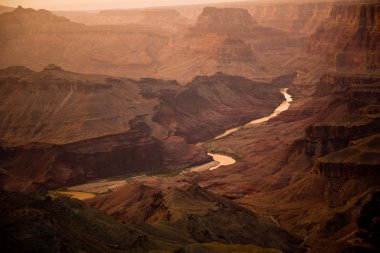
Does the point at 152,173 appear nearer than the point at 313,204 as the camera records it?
No

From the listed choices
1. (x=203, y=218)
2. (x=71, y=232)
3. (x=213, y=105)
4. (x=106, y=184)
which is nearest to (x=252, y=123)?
(x=213, y=105)

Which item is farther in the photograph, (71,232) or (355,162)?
(355,162)

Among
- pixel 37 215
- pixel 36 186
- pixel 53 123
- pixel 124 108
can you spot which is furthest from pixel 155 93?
pixel 37 215

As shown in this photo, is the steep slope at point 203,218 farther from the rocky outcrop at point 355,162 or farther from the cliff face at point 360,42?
the cliff face at point 360,42

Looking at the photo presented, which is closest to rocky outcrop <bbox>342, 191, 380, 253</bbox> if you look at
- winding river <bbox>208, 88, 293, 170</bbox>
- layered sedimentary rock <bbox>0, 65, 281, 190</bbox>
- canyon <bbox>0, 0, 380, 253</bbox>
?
canyon <bbox>0, 0, 380, 253</bbox>

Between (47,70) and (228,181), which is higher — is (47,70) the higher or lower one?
the higher one

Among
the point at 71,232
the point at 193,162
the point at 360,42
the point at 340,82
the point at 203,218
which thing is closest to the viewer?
the point at 71,232

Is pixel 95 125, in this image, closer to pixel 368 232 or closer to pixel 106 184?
pixel 106 184

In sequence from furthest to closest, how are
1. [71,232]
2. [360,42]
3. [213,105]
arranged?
[360,42] < [213,105] < [71,232]

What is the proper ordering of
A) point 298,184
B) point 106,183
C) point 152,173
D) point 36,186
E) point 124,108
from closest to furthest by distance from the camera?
point 298,184
point 36,186
point 106,183
point 152,173
point 124,108

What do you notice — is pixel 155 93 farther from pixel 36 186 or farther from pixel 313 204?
pixel 313 204
